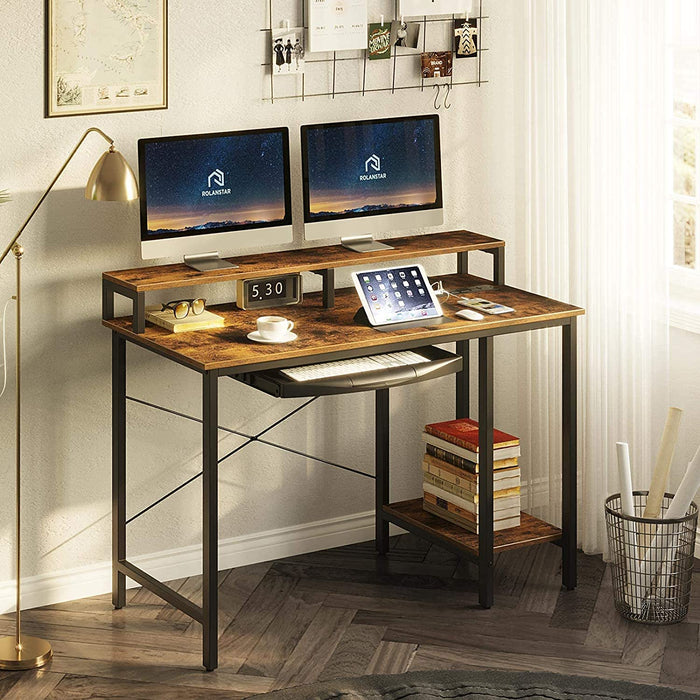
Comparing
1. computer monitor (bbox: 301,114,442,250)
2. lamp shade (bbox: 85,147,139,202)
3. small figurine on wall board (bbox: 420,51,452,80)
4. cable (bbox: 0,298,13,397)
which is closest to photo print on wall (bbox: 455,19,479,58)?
small figurine on wall board (bbox: 420,51,452,80)

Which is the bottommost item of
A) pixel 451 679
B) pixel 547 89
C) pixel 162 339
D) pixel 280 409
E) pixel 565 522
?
pixel 451 679

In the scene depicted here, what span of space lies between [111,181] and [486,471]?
1302mm

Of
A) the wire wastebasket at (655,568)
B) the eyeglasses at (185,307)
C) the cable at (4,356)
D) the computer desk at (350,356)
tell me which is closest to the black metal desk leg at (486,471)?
the computer desk at (350,356)

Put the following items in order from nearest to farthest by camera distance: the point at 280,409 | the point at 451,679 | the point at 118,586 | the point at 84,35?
1. the point at 451,679
2. the point at 84,35
3. the point at 118,586
4. the point at 280,409

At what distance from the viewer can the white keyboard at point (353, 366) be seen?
3.45m

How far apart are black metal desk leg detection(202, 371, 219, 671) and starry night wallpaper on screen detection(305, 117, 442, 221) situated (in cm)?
80

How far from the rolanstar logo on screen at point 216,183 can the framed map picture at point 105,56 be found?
0.83 feet

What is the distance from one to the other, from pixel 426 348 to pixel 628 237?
743 mm

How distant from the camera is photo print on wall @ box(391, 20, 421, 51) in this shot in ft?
13.3

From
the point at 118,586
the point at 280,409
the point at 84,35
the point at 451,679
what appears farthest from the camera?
the point at 280,409

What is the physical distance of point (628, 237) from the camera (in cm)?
401

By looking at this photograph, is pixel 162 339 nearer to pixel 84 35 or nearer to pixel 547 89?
pixel 84 35

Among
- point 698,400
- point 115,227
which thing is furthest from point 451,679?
point 115,227

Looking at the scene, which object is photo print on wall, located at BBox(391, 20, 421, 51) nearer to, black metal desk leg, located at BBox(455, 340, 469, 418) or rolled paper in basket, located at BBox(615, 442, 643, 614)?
black metal desk leg, located at BBox(455, 340, 469, 418)
